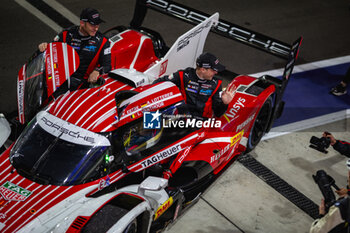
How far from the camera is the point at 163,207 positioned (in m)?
5.18

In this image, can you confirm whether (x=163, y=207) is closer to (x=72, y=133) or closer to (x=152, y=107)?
(x=152, y=107)

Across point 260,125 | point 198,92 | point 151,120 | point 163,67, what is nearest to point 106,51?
point 163,67

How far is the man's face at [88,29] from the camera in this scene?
21.9 feet

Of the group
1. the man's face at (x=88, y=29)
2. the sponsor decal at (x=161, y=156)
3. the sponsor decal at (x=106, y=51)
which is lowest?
the sponsor decal at (x=161, y=156)

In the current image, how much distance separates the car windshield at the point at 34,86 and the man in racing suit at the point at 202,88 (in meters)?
1.47

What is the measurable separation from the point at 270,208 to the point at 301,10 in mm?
7658

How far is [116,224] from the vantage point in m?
4.45

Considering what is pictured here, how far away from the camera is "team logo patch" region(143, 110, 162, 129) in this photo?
17.8ft

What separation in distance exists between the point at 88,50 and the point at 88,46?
57 millimetres

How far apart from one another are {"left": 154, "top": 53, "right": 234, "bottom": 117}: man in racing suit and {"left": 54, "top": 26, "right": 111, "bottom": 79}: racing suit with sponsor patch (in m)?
1.12

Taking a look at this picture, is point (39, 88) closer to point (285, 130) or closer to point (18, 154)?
point (18, 154)

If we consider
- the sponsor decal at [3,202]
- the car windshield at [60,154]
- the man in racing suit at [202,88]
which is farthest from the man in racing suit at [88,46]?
the sponsor decal at [3,202]

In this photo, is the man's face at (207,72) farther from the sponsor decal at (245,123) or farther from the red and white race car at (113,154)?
the sponsor decal at (245,123)

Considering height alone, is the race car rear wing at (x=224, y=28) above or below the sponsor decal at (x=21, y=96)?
above
